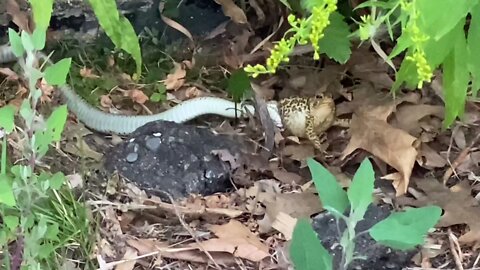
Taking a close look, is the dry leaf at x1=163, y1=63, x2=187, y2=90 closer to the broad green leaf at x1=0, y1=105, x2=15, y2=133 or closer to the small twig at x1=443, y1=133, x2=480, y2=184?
the small twig at x1=443, y1=133, x2=480, y2=184

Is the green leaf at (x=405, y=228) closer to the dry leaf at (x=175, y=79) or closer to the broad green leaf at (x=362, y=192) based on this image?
the broad green leaf at (x=362, y=192)

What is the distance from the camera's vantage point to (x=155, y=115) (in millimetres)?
1815

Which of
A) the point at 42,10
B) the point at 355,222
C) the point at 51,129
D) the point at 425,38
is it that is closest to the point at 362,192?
the point at 355,222

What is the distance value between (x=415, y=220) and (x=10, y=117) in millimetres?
501

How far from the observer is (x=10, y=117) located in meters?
1.03

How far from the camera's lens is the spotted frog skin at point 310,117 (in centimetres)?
171

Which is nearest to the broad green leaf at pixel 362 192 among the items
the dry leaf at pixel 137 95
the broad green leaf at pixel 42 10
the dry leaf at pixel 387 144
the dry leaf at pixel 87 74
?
the broad green leaf at pixel 42 10

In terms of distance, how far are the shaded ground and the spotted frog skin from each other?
0.09 ft

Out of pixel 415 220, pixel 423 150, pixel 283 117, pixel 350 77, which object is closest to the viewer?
pixel 415 220

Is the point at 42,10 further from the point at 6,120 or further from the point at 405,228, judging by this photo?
the point at 405,228

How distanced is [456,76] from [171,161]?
0.56m

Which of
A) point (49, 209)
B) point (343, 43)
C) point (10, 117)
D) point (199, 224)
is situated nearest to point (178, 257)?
point (199, 224)

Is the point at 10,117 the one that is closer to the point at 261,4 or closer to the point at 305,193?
the point at 305,193

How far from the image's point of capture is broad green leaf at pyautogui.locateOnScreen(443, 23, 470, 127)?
4.13 feet
